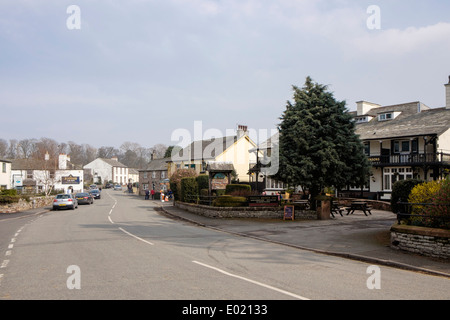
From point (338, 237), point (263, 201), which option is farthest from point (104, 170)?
point (338, 237)

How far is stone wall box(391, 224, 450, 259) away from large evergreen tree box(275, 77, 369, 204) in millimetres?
9605

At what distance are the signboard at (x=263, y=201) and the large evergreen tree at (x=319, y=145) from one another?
4.51 ft

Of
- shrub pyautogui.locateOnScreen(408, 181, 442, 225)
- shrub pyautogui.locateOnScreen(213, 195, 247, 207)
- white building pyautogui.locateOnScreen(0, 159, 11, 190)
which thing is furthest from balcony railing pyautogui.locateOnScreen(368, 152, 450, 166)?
white building pyautogui.locateOnScreen(0, 159, 11, 190)

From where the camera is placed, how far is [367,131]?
39.1 meters

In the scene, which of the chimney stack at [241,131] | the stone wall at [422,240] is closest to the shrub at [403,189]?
the stone wall at [422,240]

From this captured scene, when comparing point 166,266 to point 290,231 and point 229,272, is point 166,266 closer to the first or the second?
point 229,272

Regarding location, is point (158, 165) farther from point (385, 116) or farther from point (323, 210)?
point (323, 210)

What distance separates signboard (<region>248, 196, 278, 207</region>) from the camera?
2247 centimetres

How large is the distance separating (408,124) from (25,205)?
36565 millimetres

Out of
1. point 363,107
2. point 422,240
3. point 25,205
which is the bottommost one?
point 25,205

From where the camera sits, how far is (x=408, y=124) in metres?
36.2

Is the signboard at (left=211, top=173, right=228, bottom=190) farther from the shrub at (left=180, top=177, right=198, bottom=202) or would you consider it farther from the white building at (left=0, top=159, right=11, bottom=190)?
the white building at (left=0, top=159, right=11, bottom=190)

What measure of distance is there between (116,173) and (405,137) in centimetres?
9887
